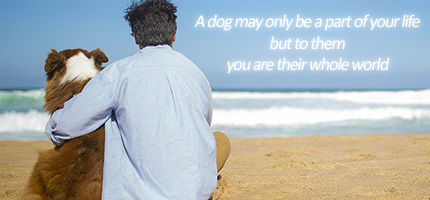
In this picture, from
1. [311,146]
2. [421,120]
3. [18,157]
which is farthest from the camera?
[421,120]

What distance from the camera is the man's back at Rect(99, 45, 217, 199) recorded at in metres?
1.74

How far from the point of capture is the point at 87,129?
181 cm

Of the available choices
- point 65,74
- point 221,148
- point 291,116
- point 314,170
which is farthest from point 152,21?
point 291,116

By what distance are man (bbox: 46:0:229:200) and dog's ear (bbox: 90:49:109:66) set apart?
82cm

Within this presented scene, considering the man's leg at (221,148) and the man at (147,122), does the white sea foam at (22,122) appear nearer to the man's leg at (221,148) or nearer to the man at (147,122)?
the man's leg at (221,148)

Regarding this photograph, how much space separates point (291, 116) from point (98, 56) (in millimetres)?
13507

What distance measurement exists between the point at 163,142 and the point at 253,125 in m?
11.4

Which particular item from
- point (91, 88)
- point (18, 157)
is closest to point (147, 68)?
point (91, 88)

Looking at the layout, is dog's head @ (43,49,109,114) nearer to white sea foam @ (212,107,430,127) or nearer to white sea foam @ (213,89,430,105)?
white sea foam @ (212,107,430,127)

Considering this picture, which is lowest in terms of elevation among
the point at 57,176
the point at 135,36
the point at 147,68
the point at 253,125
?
the point at 253,125

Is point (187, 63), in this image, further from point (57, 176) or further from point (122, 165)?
point (57, 176)

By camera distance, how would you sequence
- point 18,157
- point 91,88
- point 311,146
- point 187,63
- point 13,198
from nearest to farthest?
point 91,88
point 187,63
point 13,198
point 18,157
point 311,146

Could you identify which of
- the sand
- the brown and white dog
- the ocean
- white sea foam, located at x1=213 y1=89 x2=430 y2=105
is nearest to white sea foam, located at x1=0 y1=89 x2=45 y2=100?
the ocean

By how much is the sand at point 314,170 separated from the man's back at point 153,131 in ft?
6.64
